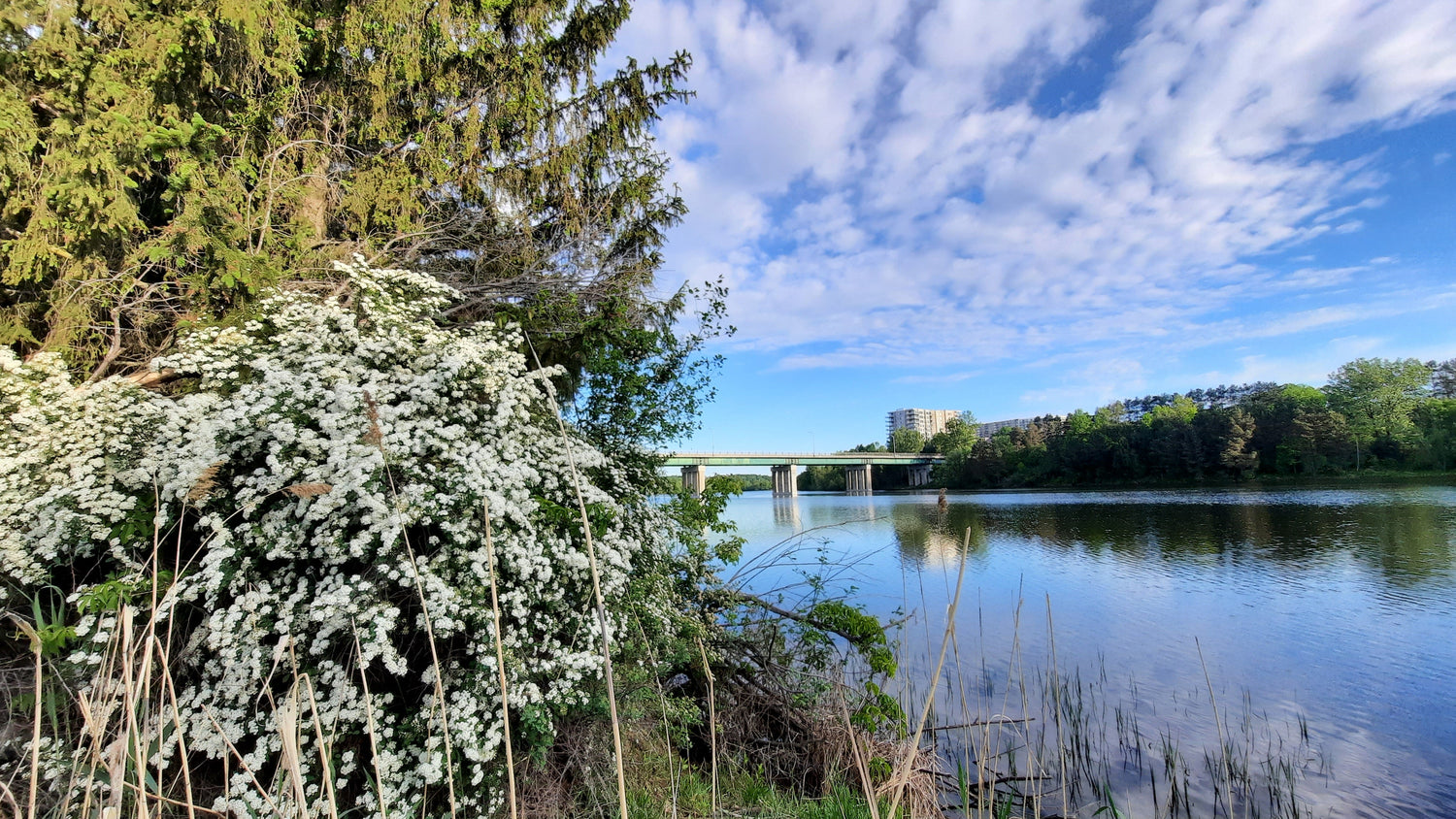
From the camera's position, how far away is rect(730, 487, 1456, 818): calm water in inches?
229

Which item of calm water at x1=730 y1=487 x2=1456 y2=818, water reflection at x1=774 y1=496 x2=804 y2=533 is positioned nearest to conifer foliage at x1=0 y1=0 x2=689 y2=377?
calm water at x1=730 y1=487 x2=1456 y2=818

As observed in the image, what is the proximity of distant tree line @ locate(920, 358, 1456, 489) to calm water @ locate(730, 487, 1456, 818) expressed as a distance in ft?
65.5

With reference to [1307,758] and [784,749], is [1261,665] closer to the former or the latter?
[1307,758]

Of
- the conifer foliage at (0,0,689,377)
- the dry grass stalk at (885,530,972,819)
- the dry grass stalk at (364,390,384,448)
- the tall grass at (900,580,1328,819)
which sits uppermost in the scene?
the conifer foliage at (0,0,689,377)

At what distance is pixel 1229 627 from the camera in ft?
31.9

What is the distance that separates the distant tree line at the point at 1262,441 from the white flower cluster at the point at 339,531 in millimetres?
34876

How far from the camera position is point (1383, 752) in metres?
5.81

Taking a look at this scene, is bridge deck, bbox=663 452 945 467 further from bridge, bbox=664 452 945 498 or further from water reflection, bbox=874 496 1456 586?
water reflection, bbox=874 496 1456 586

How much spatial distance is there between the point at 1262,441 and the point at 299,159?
60491mm

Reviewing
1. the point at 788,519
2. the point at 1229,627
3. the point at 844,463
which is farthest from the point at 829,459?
the point at 1229,627

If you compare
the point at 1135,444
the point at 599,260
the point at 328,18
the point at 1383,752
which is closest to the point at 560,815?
the point at 599,260

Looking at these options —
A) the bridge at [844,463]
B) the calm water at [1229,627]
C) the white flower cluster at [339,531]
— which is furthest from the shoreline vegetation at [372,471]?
the bridge at [844,463]

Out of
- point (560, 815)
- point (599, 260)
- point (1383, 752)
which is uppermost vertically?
point (599, 260)

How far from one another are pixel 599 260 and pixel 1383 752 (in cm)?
981
